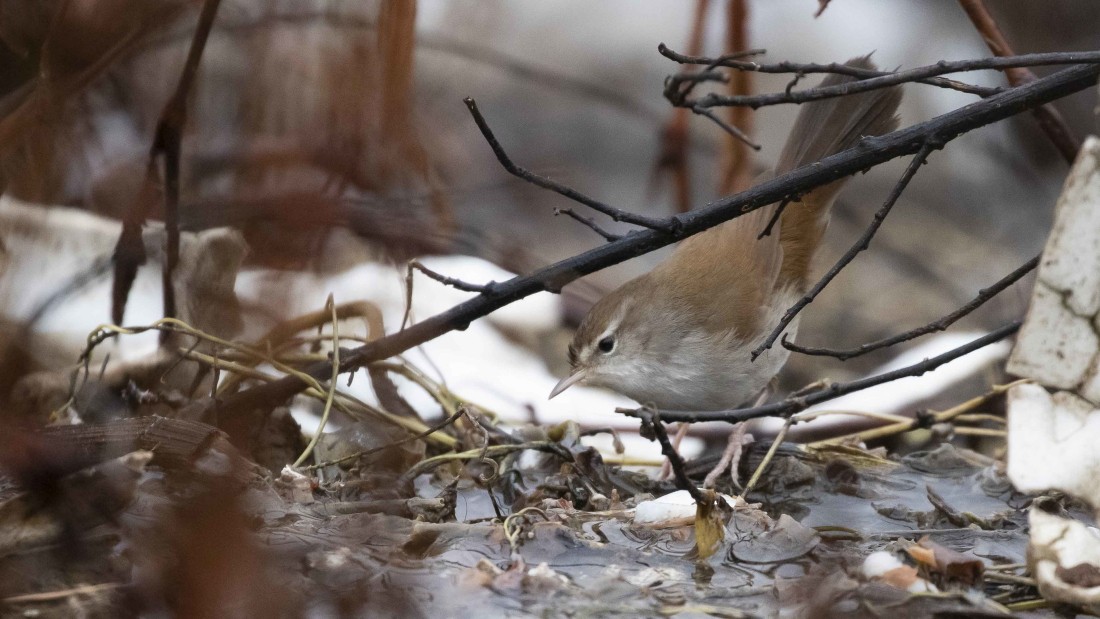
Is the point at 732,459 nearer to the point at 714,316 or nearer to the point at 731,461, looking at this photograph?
the point at 731,461

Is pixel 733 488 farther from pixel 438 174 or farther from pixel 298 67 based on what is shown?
pixel 298 67

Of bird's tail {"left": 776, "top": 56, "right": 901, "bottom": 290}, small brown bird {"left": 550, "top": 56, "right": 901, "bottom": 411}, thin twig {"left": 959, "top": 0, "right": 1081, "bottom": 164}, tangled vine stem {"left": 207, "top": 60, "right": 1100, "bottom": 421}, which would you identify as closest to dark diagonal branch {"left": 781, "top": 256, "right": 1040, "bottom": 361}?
tangled vine stem {"left": 207, "top": 60, "right": 1100, "bottom": 421}

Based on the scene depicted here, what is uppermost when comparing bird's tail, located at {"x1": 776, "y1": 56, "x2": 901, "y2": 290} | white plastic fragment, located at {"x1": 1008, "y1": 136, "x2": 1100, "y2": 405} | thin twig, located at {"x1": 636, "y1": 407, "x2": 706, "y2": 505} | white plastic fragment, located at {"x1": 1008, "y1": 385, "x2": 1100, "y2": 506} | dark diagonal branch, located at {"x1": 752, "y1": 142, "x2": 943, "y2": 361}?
bird's tail, located at {"x1": 776, "y1": 56, "x2": 901, "y2": 290}

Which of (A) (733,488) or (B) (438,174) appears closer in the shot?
(B) (438,174)

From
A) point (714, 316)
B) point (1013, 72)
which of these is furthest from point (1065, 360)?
point (714, 316)

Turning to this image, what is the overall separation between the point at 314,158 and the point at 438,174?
670 millimetres

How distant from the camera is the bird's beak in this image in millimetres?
3104

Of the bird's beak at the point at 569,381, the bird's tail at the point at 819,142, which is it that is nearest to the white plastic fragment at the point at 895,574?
the bird's tail at the point at 819,142

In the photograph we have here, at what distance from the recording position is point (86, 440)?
142 centimetres

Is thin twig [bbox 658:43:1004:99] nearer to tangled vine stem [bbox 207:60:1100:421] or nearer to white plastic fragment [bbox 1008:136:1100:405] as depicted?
tangled vine stem [bbox 207:60:1100:421]

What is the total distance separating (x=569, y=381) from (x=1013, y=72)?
145 centimetres

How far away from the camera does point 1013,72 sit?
248 centimetres

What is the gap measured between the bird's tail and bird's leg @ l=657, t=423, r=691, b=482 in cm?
63

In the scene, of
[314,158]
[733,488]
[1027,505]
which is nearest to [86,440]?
[314,158]
